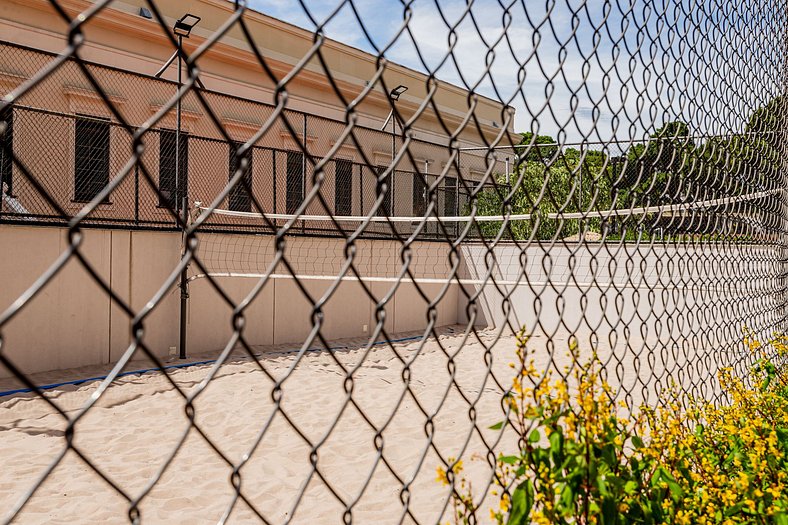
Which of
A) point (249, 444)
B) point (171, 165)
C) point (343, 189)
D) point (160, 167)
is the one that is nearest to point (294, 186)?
point (343, 189)

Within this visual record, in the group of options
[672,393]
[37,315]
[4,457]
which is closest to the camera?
[672,393]

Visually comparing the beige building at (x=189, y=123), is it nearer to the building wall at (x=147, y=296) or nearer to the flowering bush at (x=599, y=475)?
the building wall at (x=147, y=296)

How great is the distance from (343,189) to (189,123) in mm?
3180

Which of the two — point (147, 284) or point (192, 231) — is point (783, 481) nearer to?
point (192, 231)

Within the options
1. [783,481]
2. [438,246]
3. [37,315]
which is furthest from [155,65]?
[783,481]

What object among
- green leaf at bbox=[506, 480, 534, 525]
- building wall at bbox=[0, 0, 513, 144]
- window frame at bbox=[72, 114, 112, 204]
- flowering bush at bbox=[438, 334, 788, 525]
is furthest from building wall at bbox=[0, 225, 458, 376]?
green leaf at bbox=[506, 480, 534, 525]

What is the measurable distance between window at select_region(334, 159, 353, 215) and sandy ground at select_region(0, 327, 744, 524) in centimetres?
383

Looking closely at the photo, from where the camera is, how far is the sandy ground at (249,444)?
10.3 ft

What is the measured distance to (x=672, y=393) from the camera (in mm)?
2031

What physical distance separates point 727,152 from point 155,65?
447 inches

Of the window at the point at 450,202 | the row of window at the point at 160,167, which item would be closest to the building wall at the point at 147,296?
the row of window at the point at 160,167

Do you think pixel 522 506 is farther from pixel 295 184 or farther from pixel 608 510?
pixel 295 184

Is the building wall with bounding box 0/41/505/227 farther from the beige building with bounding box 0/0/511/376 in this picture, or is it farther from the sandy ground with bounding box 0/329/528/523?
the sandy ground with bounding box 0/329/528/523

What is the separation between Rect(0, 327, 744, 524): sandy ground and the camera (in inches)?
124
